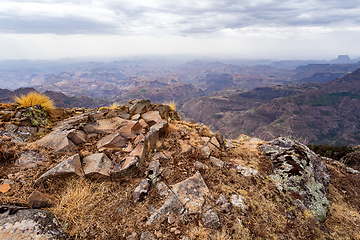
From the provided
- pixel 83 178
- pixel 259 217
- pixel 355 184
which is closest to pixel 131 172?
pixel 83 178

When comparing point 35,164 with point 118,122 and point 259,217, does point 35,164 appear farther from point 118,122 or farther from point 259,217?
point 259,217

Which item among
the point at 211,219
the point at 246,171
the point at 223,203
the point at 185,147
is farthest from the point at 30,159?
the point at 246,171

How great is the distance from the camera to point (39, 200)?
4129mm

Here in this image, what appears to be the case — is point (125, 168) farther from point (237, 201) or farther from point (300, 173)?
point (300, 173)

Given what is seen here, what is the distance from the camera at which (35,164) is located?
5.41 metres

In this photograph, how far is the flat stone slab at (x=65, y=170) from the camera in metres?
4.95

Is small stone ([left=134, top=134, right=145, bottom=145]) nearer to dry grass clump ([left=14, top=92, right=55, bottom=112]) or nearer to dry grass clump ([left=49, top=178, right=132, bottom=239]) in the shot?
dry grass clump ([left=49, top=178, right=132, bottom=239])

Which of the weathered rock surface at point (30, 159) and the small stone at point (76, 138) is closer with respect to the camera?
the weathered rock surface at point (30, 159)

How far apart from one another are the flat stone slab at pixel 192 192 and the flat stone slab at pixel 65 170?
3.28 metres

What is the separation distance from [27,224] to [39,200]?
0.69 meters

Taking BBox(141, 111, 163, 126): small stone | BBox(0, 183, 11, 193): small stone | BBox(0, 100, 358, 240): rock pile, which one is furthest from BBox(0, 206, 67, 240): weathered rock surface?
BBox(141, 111, 163, 126): small stone

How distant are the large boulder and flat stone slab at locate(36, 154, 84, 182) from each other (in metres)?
7.81

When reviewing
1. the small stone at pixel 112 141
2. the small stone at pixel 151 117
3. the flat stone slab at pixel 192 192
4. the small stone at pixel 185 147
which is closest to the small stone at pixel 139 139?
the small stone at pixel 112 141

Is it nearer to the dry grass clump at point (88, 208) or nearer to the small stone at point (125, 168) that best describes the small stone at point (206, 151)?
the small stone at point (125, 168)
